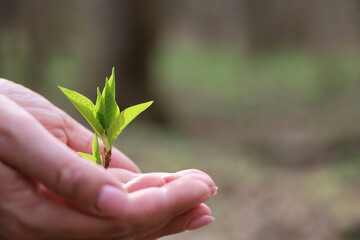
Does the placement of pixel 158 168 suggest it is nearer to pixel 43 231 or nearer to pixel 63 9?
pixel 43 231

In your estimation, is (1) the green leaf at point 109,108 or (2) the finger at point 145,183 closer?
(2) the finger at point 145,183

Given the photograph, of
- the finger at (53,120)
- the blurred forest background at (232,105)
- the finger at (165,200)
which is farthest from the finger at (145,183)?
the blurred forest background at (232,105)

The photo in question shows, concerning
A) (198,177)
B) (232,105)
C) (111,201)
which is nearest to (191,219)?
(198,177)

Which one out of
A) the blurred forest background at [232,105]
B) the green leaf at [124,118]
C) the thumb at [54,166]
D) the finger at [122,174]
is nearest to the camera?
the thumb at [54,166]

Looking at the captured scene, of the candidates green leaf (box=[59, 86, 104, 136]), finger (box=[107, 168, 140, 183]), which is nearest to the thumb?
green leaf (box=[59, 86, 104, 136])

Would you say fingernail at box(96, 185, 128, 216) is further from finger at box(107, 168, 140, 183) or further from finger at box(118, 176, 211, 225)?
finger at box(107, 168, 140, 183)

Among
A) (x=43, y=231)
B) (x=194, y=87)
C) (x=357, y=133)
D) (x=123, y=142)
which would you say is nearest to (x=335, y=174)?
(x=357, y=133)

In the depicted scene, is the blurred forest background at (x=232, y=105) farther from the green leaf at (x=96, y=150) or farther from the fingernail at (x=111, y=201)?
the fingernail at (x=111, y=201)

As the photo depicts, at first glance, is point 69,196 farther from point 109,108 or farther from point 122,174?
point 122,174
